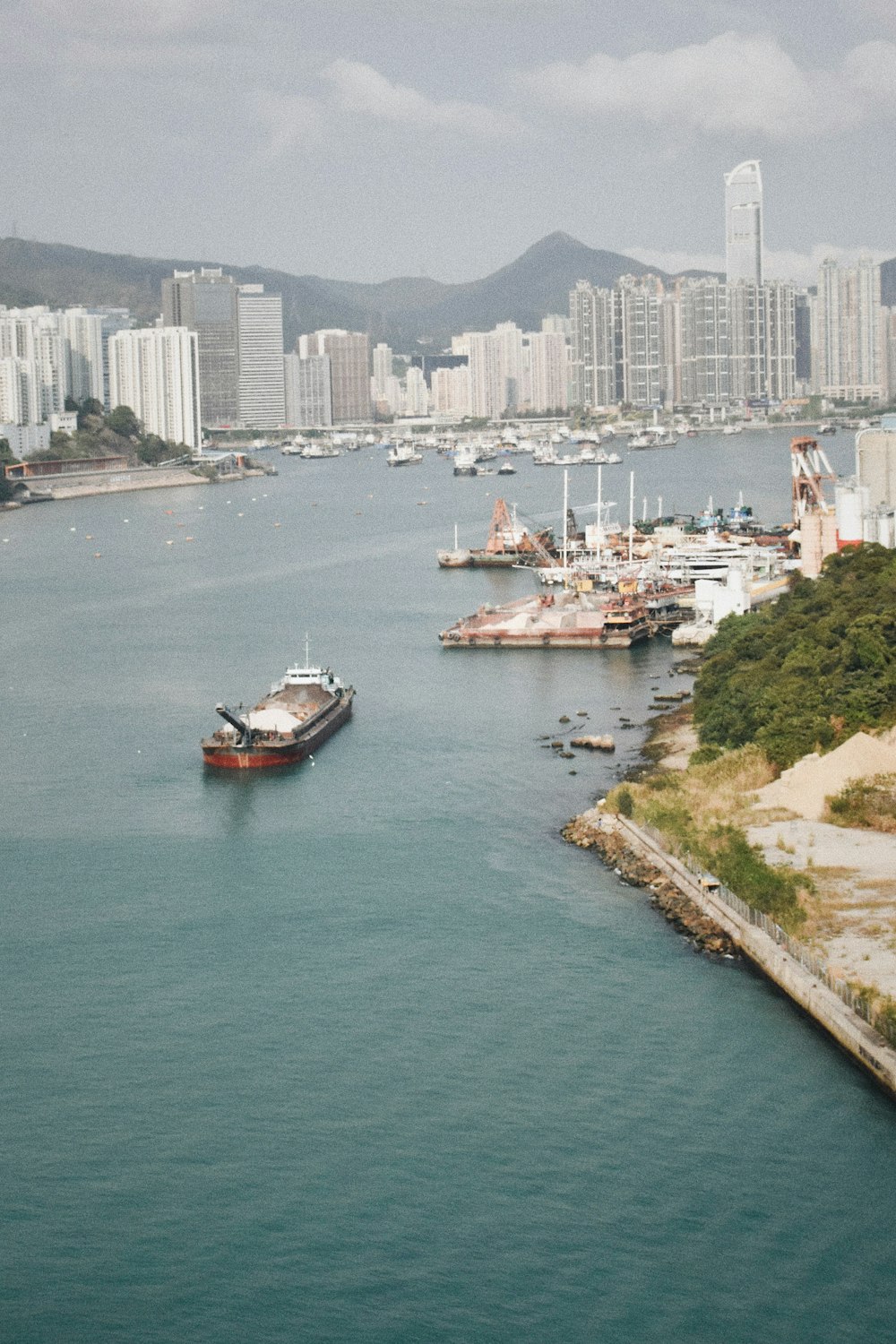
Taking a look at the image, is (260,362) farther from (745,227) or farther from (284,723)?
(284,723)

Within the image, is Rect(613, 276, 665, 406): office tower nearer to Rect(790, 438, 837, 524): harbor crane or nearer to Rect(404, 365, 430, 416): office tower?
Rect(404, 365, 430, 416): office tower

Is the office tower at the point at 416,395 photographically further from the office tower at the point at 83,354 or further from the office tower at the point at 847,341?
the office tower at the point at 83,354

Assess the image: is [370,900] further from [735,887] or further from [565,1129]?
[565,1129]

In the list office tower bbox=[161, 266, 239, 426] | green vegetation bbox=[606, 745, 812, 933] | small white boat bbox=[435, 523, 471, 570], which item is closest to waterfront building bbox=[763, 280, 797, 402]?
office tower bbox=[161, 266, 239, 426]

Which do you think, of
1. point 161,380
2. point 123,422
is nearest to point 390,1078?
point 123,422

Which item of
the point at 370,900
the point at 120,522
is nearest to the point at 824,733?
the point at 370,900

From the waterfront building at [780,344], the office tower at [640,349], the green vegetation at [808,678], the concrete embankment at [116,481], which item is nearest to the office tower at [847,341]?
the waterfront building at [780,344]
